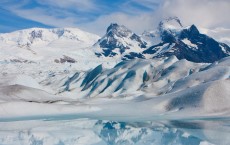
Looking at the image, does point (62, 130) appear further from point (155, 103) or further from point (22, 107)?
point (155, 103)

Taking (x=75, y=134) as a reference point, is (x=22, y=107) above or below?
above

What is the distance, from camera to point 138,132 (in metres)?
56.3

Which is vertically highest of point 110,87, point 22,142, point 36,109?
point 110,87

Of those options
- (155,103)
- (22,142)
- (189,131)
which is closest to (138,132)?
(189,131)

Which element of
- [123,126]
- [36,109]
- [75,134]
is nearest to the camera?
[75,134]

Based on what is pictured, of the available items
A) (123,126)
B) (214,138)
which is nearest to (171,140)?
(214,138)

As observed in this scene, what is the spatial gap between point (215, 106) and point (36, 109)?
38183 millimetres

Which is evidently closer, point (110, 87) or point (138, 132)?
point (138, 132)

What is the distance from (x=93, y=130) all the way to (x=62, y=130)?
4.29m

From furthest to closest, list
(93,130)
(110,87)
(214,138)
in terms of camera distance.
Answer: (110,87), (93,130), (214,138)

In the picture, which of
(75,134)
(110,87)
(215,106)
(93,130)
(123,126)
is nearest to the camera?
(75,134)

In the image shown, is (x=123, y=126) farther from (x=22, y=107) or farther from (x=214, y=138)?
(x=22, y=107)

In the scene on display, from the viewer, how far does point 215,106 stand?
89.2 m

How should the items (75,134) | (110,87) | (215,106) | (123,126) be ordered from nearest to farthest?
(75,134) < (123,126) < (215,106) < (110,87)
